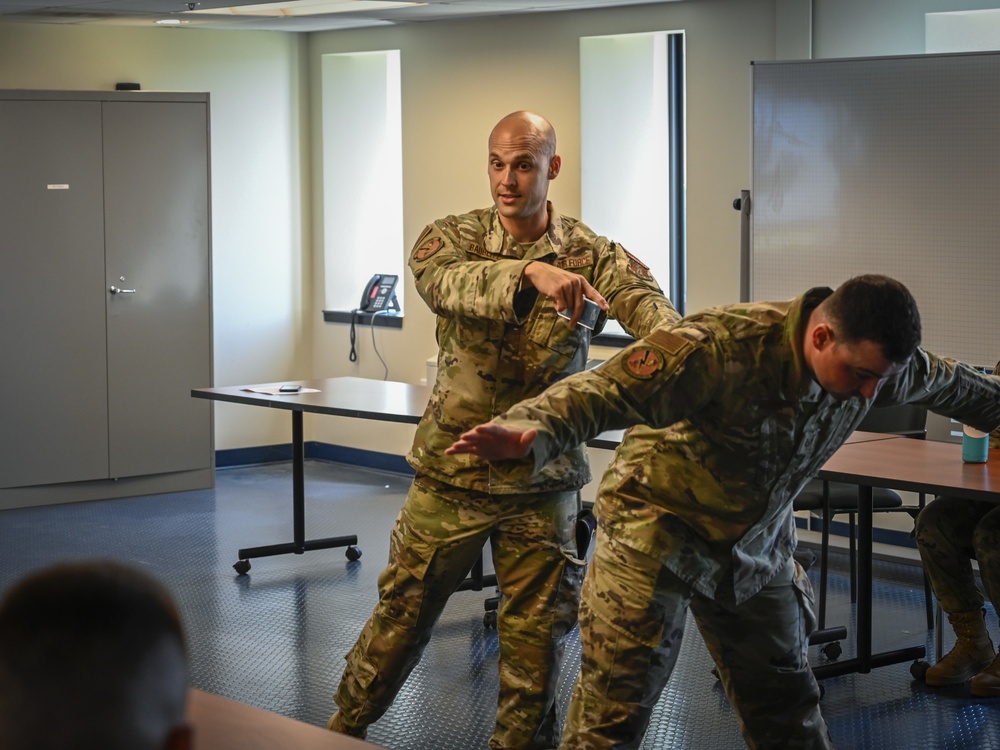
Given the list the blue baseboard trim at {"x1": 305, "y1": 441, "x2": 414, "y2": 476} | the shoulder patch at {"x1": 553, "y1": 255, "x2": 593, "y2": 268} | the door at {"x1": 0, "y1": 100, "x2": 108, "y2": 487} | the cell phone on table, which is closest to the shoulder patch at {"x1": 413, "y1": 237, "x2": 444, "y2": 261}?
the shoulder patch at {"x1": 553, "y1": 255, "x2": 593, "y2": 268}

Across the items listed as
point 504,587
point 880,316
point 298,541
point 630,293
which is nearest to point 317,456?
point 298,541

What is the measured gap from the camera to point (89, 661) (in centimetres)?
78

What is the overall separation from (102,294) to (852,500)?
4455mm

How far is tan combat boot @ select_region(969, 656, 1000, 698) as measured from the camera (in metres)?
4.06

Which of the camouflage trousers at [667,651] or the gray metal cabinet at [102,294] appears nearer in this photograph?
the camouflage trousers at [667,651]

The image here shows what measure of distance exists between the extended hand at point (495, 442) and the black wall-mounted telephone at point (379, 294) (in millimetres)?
6154

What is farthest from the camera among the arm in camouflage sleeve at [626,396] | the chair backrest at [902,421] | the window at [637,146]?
the window at [637,146]

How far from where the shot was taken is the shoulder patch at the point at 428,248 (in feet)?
9.71

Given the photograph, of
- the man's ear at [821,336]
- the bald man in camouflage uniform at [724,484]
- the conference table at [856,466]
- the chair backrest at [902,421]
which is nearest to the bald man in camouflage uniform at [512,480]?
the bald man in camouflage uniform at [724,484]

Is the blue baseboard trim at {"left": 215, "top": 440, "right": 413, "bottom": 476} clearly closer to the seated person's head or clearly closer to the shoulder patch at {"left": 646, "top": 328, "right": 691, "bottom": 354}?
the shoulder patch at {"left": 646, "top": 328, "right": 691, "bottom": 354}

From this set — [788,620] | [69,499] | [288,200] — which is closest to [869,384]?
[788,620]

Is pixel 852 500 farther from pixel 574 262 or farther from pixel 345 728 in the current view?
pixel 345 728

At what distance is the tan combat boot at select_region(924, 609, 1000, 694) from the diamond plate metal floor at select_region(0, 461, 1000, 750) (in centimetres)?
6

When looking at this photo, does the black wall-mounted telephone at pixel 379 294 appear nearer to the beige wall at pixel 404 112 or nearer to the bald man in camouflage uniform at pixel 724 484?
the beige wall at pixel 404 112
